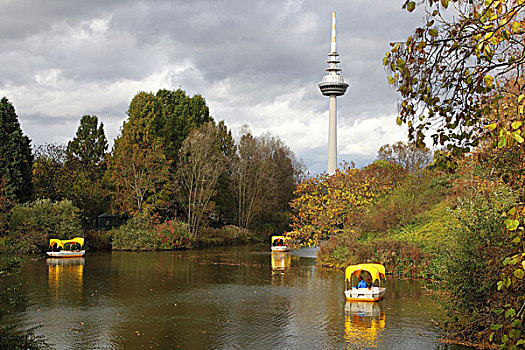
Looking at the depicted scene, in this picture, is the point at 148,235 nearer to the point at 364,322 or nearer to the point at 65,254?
the point at 65,254

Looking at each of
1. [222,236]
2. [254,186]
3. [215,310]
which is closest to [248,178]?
[254,186]

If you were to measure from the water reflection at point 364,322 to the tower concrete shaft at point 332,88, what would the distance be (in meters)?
63.5

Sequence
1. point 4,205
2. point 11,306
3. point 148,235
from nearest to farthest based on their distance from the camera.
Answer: point 11,306 → point 4,205 → point 148,235

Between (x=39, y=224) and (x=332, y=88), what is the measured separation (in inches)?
2330

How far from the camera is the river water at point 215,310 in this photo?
11.9 metres

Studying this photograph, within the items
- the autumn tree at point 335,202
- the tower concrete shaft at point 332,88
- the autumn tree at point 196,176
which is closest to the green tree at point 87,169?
the autumn tree at point 196,176

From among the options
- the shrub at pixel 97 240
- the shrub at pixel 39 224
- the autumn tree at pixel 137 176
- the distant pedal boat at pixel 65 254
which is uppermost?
the autumn tree at pixel 137 176

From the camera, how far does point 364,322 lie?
13.9 metres

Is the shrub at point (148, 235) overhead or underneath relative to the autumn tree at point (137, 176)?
underneath

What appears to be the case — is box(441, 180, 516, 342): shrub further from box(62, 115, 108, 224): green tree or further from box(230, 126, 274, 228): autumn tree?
box(230, 126, 274, 228): autumn tree

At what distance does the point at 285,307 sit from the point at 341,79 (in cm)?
7006

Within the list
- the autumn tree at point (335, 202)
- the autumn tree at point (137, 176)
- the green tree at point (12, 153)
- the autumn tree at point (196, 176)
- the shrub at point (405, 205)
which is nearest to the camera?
the shrub at point (405, 205)

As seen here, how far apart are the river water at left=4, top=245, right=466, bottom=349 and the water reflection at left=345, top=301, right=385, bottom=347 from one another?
0.03 metres

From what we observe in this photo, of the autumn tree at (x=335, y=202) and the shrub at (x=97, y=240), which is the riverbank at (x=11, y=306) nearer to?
the autumn tree at (x=335, y=202)
